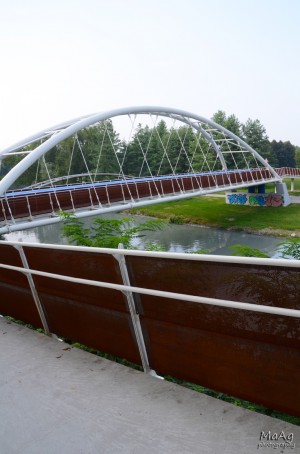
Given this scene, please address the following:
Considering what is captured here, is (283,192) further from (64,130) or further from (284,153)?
(284,153)

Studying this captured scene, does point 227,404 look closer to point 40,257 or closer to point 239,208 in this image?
point 40,257

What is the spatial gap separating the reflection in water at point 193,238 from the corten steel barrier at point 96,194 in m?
3.85

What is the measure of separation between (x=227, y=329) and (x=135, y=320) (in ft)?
2.53

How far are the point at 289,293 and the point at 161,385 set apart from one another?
4.28 feet

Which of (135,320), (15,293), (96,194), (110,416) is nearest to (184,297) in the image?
(135,320)

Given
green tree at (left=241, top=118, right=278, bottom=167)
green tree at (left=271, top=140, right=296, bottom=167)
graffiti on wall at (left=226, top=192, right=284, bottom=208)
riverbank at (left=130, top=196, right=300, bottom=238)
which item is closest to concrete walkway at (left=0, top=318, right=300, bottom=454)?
riverbank at (left=130, top=196, right=300, bottom=238)

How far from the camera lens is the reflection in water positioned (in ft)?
94.3

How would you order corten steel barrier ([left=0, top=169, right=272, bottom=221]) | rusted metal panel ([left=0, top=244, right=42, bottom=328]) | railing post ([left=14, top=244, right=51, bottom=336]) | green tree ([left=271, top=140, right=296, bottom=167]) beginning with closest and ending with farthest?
railing post ([left=14, top=244, right=51, bottom=336]) < rusted metal panel ([left=0, top=244, right=42, bottom=328]) < corten steel barrier ([left=0, top=169, right=272, bottom=221]) < green tree ([left=271, top=140, right=296, bottom=167])

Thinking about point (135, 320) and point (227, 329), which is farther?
point (135, 320)

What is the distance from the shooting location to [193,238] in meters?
32.8

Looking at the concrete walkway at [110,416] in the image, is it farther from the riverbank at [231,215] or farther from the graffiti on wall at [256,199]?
the graffiti on wall at [256,199]

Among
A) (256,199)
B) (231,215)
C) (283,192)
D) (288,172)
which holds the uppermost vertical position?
(288,172)

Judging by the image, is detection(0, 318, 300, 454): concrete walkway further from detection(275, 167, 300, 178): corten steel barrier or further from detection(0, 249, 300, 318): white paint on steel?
detection(275, 167, 300, 178): corten steel barrier

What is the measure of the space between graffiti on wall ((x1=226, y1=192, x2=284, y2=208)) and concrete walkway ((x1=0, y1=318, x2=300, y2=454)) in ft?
145
